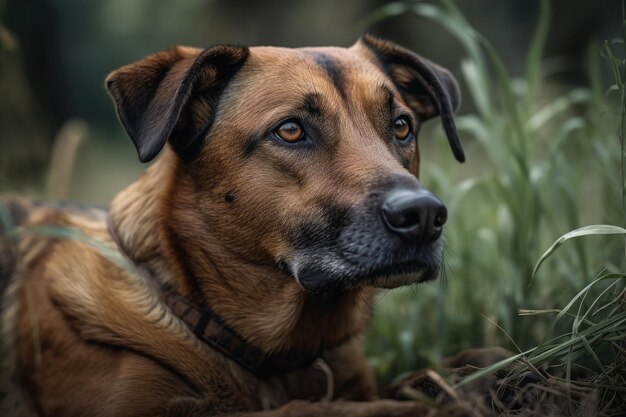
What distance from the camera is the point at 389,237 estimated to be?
275 cm

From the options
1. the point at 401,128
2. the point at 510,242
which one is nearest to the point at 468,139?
the point at 510,242

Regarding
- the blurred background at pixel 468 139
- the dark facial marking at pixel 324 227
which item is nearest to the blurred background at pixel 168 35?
the blurred background at pixel 468 139

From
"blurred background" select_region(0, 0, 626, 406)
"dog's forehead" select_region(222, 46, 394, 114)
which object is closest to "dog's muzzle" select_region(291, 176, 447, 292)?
"blurred background" select_region(0, 0, 626, 406)

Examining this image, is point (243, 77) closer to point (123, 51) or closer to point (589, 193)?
point (589, 193)

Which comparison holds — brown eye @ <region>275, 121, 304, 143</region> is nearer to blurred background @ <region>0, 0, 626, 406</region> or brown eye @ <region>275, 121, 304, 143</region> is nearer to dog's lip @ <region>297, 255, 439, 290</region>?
dog's lip @ <region>297, 255, 439, 290</region>

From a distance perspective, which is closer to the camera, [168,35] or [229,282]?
[229,282]

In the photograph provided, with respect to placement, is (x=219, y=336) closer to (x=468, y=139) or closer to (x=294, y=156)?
(x=294, y=156)

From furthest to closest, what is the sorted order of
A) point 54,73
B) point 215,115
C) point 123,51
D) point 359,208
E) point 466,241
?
point 123,51, point 54,73, point 466,241, point 215,115, point 359,208

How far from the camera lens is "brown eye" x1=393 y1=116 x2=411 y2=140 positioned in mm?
3344

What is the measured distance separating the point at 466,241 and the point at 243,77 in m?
1.83

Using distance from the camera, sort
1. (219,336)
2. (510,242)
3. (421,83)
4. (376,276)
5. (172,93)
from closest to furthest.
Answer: (376,276) < (172,93) < (219,336) < (421,83) < (510,242)

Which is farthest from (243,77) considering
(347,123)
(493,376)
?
(493,376)

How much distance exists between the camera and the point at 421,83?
12.1 feet

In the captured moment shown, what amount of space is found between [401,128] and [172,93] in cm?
104
